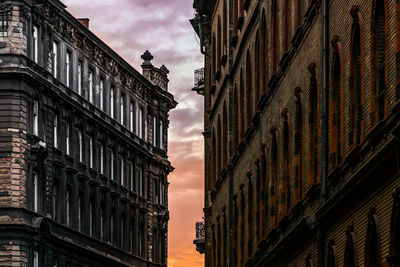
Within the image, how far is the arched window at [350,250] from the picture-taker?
2684cm

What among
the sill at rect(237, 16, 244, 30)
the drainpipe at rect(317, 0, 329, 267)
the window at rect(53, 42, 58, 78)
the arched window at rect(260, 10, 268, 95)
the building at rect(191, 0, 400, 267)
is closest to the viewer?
the building at rect(191, 0, 400, 267)

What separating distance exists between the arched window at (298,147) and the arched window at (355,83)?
295 inches

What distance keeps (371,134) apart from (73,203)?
5823cm

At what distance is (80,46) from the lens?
8506 cm

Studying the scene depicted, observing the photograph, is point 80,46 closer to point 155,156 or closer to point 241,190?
point 155,156

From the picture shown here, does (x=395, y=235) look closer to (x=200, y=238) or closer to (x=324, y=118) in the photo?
(x=324, y=118)

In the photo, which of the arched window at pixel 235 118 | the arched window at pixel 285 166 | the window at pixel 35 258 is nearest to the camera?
the arched window at pixel 285 166

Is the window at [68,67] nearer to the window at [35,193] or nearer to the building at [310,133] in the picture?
the window at [35,193]

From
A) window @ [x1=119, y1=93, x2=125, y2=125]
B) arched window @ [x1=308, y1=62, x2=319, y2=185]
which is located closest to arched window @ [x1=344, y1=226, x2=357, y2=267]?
arched window @ [x1=308, y1=62, x2=319, y2=185]

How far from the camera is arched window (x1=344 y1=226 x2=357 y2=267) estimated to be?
26.8 m

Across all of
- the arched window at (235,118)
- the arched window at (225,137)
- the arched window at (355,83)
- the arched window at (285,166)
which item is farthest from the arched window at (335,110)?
the arched window at (225,137)

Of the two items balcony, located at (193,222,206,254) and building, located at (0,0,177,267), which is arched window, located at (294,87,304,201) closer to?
building, located at (0,0,177,267)

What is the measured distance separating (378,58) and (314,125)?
7835mm

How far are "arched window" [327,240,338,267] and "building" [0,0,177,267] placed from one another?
4355cm
